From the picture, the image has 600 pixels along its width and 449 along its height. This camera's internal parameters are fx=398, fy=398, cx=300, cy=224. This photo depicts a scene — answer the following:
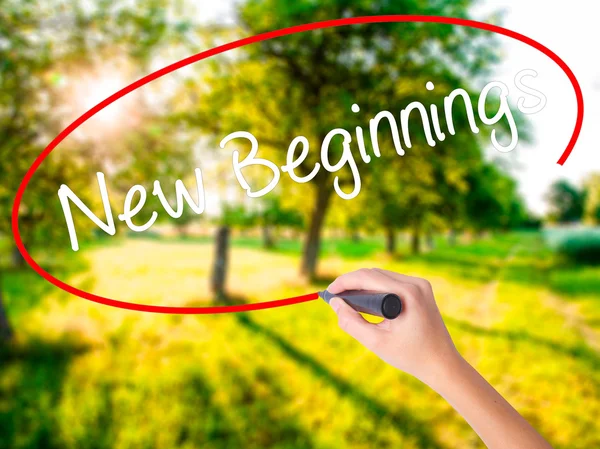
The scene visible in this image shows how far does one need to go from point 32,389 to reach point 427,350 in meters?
6.18

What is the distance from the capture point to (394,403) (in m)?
5.45

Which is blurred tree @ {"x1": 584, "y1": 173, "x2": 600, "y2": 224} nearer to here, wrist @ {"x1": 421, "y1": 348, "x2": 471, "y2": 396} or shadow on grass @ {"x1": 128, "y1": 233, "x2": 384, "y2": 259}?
shadow on grass @ {"x1": 128, "y1": 233, "x2": 384, "y2": 259}

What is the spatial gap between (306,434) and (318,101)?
904 cm

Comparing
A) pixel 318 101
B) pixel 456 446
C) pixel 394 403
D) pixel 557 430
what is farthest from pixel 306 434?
pixel 318 101

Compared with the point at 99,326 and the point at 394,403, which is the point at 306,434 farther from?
the point at 99,326

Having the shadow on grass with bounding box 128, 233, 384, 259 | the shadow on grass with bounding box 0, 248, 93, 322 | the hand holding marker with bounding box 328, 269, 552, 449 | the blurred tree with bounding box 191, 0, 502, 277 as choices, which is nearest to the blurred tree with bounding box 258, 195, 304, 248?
the shadow on grass with bounding box 128, 233, 384, 259

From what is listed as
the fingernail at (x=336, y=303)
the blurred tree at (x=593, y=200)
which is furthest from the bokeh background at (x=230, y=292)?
the blurred tree at (x=593, y=200)

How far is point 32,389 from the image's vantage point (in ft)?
18.2

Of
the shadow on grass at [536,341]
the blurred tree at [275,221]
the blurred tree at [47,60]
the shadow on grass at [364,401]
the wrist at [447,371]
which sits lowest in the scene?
the shadow on grass at [536,341]

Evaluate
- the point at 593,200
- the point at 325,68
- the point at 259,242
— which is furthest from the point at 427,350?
the point at 593,200

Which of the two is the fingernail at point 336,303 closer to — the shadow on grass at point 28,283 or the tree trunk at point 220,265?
the shadow on grass at point 28,283

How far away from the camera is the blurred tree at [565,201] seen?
104 metres

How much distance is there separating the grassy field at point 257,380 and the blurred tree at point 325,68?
17.0 feet

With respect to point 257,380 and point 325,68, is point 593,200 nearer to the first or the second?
point 325,68
